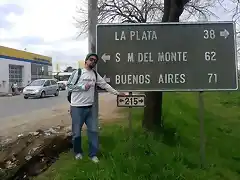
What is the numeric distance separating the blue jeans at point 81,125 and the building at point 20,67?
137ft

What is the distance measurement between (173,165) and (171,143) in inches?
85.5

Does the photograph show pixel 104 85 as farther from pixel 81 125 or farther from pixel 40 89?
pixel 40 89

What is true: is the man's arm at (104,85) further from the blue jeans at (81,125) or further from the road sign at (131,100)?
the blue jeans at (81,125)

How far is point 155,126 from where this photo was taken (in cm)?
816

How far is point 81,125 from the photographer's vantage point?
5.85 meters

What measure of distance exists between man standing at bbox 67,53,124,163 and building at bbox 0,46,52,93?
137 feet

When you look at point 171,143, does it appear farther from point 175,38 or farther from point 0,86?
point 0,86

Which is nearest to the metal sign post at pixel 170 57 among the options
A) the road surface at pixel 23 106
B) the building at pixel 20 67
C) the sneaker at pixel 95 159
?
the sneaker at pixel 95 159

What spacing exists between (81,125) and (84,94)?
0.52 meters

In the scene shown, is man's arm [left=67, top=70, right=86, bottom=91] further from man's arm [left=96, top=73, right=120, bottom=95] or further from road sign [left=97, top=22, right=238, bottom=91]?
road sign [left=97, top=22, right=238, bottom=91]

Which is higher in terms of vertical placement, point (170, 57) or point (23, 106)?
point (170, 57)

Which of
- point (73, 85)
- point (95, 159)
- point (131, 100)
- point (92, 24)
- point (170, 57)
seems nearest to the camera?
point (95, 159)

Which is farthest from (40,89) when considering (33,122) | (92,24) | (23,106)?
(92,24)

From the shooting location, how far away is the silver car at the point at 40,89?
3030cm
